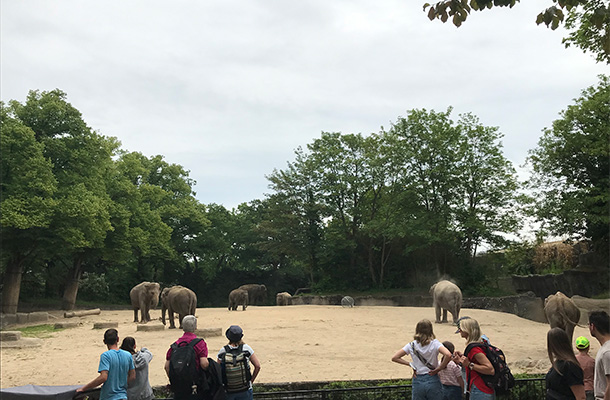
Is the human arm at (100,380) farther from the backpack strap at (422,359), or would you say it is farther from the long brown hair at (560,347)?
the long brown hair at (560,347)

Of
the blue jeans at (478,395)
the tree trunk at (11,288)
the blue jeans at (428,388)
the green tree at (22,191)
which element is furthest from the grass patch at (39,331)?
the blue jeans at (478,395)

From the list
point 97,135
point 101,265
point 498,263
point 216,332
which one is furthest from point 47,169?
point 498,263

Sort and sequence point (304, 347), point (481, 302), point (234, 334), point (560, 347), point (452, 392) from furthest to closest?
point (481, 302), point (304, 347), point (452, 392), point (234, 334), point (560, 347)

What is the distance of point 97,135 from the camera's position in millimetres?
31500

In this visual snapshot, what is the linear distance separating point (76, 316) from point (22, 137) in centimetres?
959

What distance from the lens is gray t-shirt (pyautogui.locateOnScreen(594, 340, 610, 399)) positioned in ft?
15.3

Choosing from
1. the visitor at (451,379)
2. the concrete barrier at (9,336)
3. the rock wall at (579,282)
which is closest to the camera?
the visitor at (451,379)

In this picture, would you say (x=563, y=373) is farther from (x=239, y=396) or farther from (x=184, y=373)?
(x=184, y=373)

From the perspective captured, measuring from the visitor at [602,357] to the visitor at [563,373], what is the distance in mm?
144

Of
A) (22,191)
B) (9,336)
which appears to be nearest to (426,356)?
(9,336)

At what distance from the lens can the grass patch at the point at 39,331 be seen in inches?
764

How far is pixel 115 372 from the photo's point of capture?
611cm

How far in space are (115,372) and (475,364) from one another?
13.2ft

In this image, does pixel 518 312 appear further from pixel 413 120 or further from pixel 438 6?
Answer: pixel 438 6
